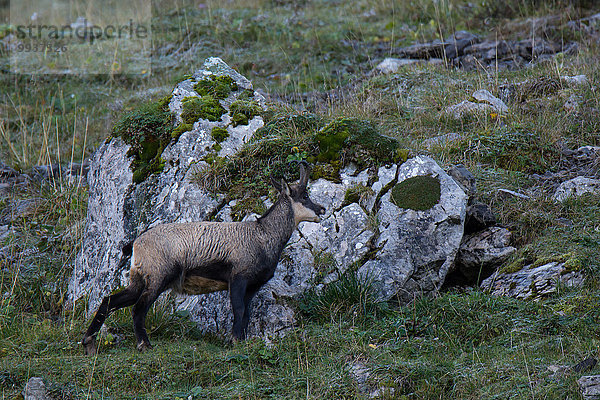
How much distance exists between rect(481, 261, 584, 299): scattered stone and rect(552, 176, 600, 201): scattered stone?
1650mm

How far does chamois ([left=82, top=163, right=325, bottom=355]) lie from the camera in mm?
5875

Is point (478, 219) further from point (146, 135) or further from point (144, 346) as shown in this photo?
point (146, 135)

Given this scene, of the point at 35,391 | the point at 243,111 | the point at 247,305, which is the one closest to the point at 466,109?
the point at 243,111

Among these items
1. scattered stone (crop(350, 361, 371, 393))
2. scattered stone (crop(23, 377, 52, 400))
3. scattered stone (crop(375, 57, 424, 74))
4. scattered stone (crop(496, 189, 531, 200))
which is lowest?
scattered stone (crop(350, 361, 371, 393))

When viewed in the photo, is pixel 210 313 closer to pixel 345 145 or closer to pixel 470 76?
pixel 345 145

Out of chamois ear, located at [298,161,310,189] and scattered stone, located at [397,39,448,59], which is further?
scattered stone, located at [397,39,448,59]

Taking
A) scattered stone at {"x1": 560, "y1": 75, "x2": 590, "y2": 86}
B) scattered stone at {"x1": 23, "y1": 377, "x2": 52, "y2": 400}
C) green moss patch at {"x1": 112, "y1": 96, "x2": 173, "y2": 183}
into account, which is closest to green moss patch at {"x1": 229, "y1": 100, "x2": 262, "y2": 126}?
green moss patch at {"x1": 112, "y1": 96, "x2": 173, "y2": 183}

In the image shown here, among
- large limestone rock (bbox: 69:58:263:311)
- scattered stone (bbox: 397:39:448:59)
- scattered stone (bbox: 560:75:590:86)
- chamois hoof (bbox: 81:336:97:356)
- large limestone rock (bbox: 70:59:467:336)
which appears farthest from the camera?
scattered stone (bbox: 397:39:448:59)

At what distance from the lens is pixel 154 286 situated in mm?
5859

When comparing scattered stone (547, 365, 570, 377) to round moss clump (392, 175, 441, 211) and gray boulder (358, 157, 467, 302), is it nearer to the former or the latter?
gray boulder (358, 157, 467, 302)

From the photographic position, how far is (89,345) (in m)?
5.80

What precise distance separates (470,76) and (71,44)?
407 inches

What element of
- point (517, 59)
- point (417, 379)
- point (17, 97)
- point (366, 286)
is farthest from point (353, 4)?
point (417, 379)

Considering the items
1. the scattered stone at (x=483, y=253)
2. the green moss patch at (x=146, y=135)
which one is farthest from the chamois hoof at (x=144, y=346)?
the scattered stone at (x=483, y=253)
